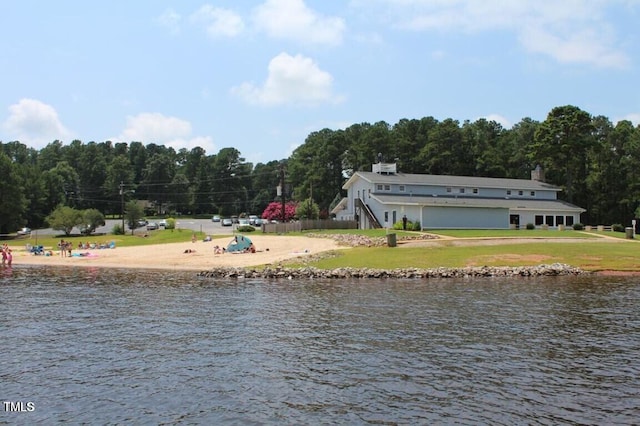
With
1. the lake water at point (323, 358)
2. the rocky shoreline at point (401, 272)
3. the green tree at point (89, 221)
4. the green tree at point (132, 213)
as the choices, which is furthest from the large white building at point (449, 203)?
the green tree at point (89, 221)

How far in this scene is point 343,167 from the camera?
11706 cm

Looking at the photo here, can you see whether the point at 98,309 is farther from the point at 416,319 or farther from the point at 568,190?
the point at 568,190

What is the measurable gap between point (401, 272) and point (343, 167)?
266 ft

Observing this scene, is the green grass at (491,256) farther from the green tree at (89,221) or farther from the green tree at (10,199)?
the green tree at (10,199)

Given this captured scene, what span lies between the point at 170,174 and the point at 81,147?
3511 cm

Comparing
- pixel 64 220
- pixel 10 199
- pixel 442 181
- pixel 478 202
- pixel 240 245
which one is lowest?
pixel 240 245

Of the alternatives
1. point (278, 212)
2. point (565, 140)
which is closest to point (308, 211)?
point (278, 212)

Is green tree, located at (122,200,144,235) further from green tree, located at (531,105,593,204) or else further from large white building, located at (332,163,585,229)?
green tree, located at (531,105,593,204)

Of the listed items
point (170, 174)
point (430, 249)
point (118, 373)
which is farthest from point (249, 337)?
point (170, 174)

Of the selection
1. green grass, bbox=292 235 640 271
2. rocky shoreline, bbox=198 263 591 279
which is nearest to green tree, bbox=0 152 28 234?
rocky shoreline, bbox=198 263 591 279

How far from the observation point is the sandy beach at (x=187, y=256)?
44875mm

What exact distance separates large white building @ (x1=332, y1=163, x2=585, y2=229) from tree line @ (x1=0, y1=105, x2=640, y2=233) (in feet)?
35.3

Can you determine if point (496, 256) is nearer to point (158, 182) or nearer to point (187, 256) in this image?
point (187, 256)

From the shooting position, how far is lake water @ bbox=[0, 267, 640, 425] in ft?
40.9
